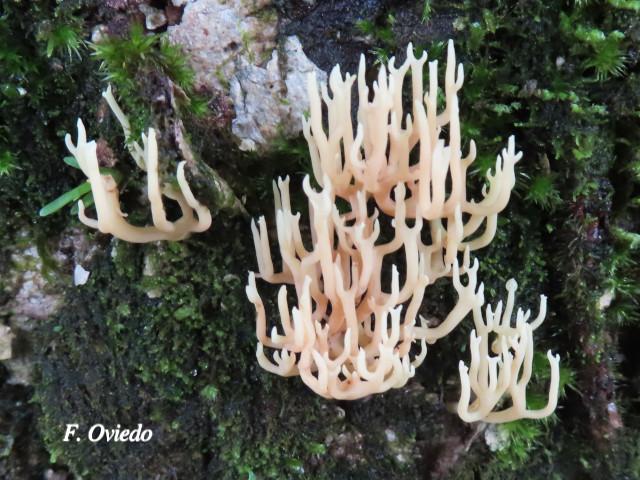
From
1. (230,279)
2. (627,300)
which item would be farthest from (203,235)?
(627,300)

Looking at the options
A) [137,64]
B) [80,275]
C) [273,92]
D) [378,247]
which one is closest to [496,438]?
[378,247]

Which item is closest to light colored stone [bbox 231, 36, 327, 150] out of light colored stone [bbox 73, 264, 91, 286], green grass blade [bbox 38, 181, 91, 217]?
green grass blade [bbox 38, 181, 91, 217]

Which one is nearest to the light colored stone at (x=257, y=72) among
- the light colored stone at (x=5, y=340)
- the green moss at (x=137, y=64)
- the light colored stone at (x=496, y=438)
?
the green moss at (x=137, y=64)

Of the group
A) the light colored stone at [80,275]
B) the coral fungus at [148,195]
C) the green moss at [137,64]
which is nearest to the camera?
the coral fungus at [148,195]

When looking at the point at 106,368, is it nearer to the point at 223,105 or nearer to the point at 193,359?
the point at 193,359

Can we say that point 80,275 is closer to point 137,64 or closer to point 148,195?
point 148,195

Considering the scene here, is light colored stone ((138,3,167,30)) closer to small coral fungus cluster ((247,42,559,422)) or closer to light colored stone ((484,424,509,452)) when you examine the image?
small coral fungus cluster ((247,42,559,422))

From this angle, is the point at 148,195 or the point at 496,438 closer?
the point at 148,195

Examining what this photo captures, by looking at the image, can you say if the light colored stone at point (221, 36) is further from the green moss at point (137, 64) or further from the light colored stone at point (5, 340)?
the light colored stone at point (5, 340)
